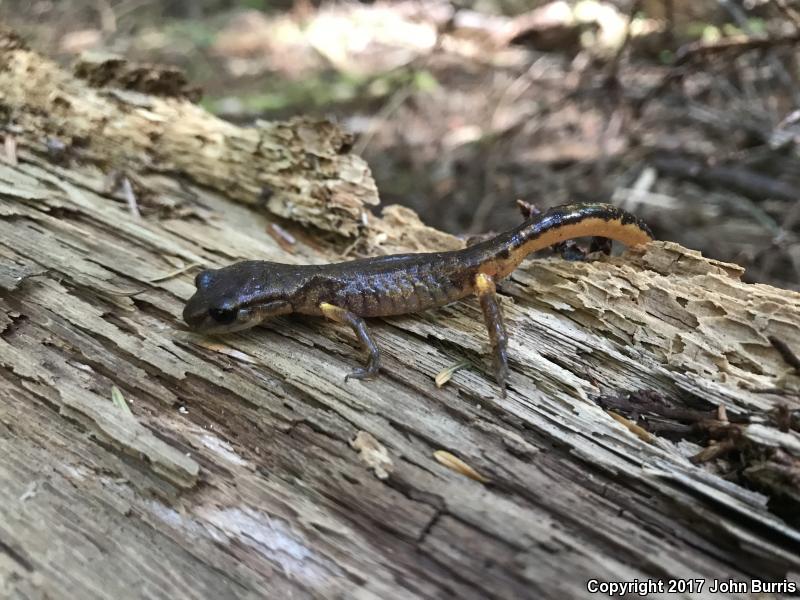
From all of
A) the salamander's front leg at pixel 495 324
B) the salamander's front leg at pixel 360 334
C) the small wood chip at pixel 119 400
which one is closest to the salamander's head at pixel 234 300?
the salamander's front leg at pixel 360 334

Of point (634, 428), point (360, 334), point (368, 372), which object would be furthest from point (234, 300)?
point (634, 428)

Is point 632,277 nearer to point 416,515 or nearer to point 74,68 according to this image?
point 416,515

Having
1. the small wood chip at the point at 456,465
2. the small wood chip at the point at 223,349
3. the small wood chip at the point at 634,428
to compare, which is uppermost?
the small wood chip at the point at 634,428

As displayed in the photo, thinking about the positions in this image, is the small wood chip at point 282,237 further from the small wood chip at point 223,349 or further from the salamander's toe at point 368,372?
the salamander's toe at point 368,372

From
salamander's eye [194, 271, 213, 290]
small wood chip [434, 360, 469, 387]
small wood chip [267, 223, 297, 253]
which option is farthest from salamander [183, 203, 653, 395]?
small wood chip [267, 223, 297, 253]

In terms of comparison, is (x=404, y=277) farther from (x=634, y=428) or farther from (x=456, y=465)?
(x=634, y=428)

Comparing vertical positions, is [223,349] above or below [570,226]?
below

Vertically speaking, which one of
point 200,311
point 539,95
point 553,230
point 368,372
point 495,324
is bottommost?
point 368,372
